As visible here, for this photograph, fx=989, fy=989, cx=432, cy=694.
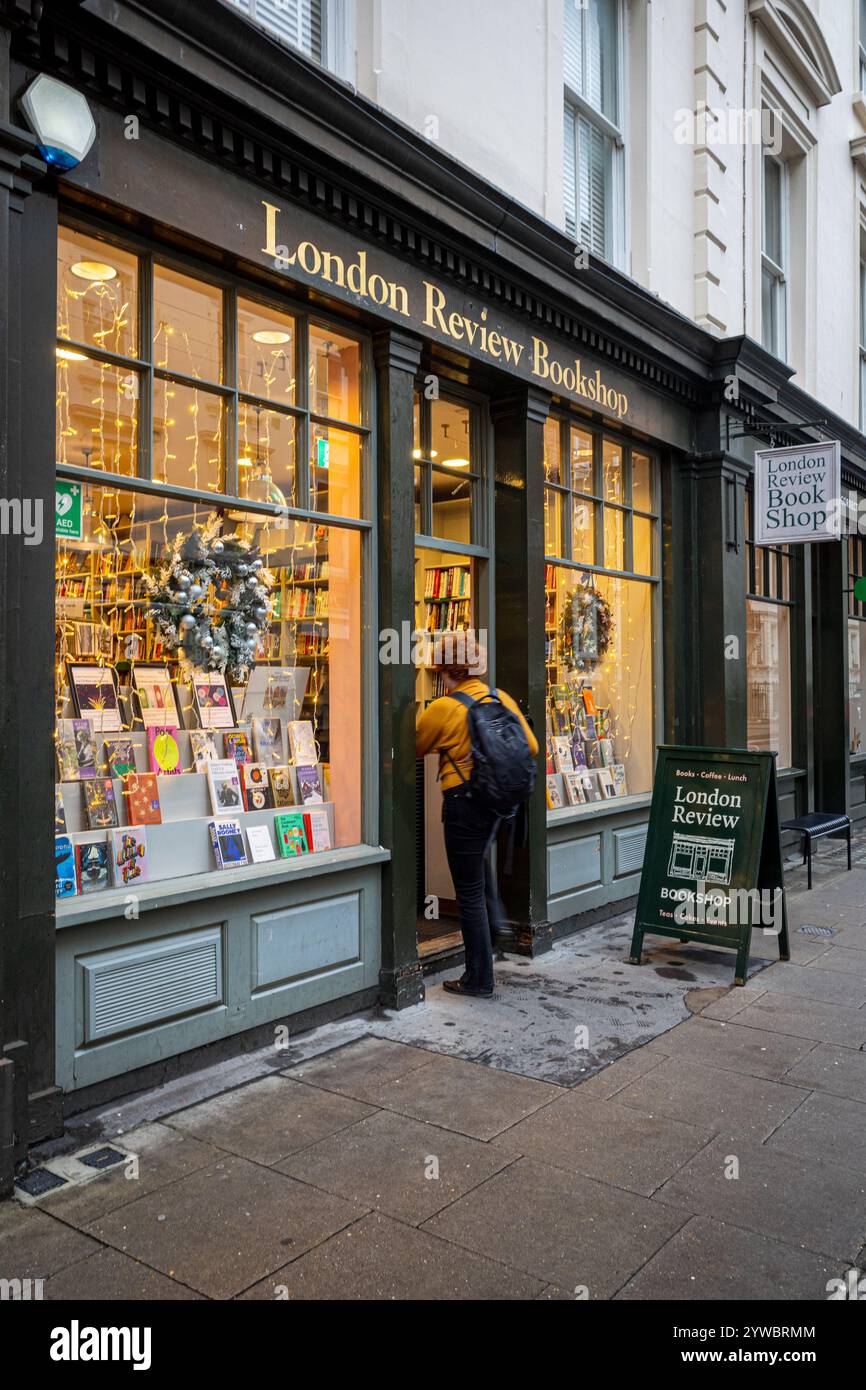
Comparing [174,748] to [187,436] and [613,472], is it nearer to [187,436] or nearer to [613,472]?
[187,436]

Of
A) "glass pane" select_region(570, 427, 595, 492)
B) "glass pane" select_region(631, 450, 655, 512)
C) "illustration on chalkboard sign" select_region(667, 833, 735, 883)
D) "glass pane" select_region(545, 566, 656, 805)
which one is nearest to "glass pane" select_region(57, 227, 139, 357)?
"glass pane" select_region(545, 566, 656, 805)

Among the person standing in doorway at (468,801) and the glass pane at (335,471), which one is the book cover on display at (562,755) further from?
the glass pane at (335,471)

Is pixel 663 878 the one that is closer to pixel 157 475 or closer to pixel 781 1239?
pixel 781 1239

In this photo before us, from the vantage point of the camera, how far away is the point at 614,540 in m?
8.73

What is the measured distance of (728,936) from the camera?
657 cm

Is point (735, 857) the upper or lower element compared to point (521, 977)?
upper

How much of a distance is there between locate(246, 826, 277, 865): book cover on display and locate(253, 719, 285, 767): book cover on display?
1.37 ft

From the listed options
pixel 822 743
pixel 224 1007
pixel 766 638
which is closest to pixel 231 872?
pixel 224 1007

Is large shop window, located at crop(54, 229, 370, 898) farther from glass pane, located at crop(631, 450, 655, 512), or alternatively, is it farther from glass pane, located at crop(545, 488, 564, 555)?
glass pane, located at crop(631, 450, 655, 512)

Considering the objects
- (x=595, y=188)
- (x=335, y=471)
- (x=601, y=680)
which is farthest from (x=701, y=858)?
(x=595, y=188)

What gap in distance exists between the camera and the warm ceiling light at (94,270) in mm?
4559

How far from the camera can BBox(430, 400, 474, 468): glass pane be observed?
6930 mm

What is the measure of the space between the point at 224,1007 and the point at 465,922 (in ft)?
5.48

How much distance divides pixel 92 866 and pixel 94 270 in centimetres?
280
